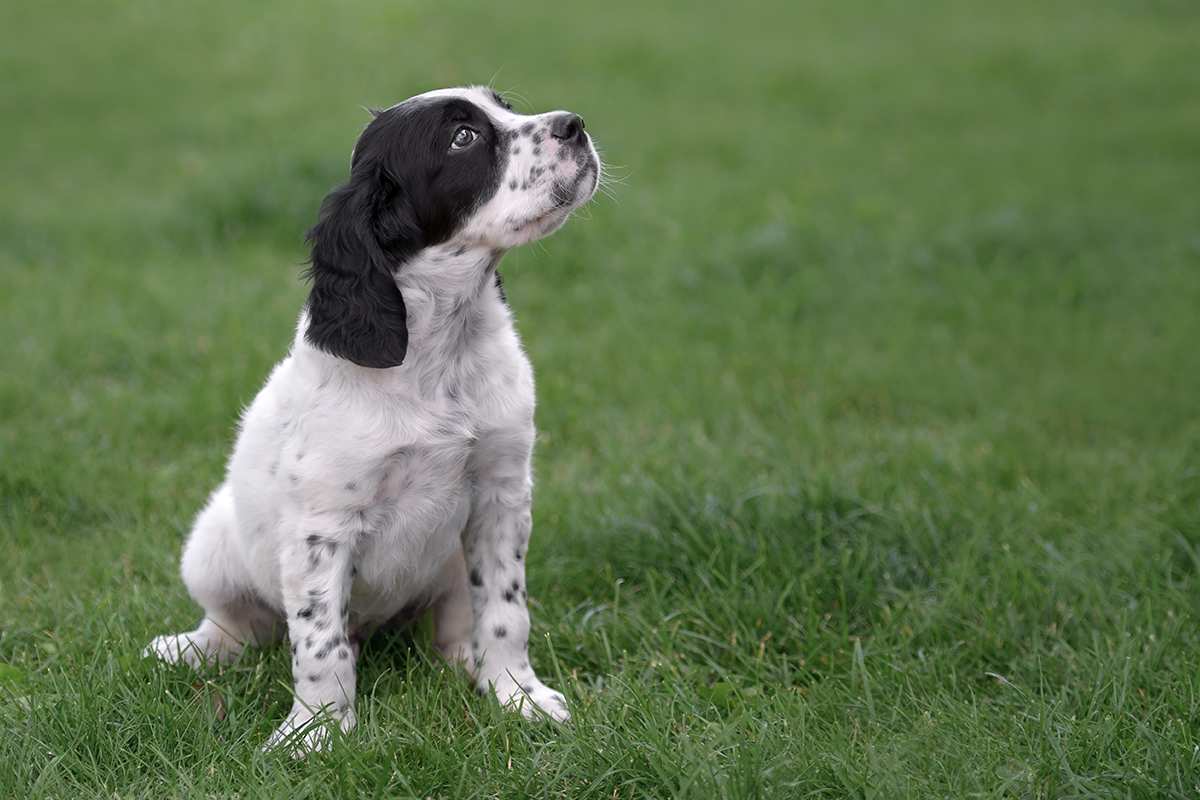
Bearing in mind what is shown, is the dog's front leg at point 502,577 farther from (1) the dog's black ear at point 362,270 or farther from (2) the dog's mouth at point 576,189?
(2) the dog's mouth at point 576,189

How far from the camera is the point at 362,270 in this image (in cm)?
317

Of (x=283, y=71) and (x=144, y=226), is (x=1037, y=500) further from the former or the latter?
(x=283, y=71)

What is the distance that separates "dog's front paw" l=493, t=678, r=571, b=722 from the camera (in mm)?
3229

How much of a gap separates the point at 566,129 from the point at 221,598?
1566 mm

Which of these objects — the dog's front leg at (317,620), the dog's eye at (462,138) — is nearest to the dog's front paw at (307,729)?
the dog's front leg at (317,620)

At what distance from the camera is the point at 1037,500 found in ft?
15.4

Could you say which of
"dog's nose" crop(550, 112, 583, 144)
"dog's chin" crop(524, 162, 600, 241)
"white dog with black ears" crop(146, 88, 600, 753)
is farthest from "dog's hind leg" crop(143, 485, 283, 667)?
"dog's nose" crop(550, 112, 583, 144)

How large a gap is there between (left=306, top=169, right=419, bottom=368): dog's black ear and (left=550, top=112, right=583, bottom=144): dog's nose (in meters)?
0.41

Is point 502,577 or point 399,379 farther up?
point 399,379

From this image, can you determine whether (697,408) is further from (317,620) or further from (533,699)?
(317,620)

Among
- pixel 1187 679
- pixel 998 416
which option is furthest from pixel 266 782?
pixel 998 416

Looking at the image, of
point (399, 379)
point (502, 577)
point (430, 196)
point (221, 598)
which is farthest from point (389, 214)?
point (221, 598)

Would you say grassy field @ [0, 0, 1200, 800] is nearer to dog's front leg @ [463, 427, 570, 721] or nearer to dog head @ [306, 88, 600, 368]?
dog's front leg @ [463, 427, 570, 721]

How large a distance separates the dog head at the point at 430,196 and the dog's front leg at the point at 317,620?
18.9 inches
